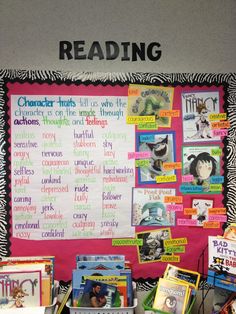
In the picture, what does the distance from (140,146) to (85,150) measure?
0.31 m

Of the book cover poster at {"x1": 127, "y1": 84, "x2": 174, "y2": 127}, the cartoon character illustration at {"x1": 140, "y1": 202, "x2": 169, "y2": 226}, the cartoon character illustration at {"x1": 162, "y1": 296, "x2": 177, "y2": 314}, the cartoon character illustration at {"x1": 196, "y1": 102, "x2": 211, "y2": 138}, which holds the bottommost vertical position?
the cartoon character illustration at {"x1": 162, "y1": 296, "x2": 177, "y2": 314}

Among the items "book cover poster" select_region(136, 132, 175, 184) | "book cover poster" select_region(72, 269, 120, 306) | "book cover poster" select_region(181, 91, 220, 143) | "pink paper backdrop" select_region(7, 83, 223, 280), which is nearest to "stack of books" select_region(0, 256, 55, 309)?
"book cover poster" select_region(72, 269, 120, 306)

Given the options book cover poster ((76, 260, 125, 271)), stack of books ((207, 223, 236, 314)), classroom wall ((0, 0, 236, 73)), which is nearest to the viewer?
stack of books ((207, 223, 236, 314))

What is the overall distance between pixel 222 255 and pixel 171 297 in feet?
1.09

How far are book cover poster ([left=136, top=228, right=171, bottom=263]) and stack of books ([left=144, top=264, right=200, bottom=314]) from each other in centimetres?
Answer: 17

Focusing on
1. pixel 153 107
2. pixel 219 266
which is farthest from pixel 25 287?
pixel 153 107

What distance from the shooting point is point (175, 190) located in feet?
6.86

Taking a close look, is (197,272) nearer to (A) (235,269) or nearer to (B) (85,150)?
(A) (235,269)

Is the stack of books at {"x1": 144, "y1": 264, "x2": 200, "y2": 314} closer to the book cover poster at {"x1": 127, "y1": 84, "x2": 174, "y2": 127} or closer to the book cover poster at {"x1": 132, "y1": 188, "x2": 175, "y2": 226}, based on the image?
the book cover poster at {"x1": 132, "y1": 188, "x2": 175, "y2": 226}

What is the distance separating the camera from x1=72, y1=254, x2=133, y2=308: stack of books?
1.75m

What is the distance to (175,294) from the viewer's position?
1.82m

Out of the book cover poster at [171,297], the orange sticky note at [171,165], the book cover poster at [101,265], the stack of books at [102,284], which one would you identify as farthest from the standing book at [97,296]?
the orange sticky note at [171,165]

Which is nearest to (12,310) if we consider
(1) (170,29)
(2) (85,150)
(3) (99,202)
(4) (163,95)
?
(3) (99,202)

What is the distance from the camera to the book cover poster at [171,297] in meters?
1.79
